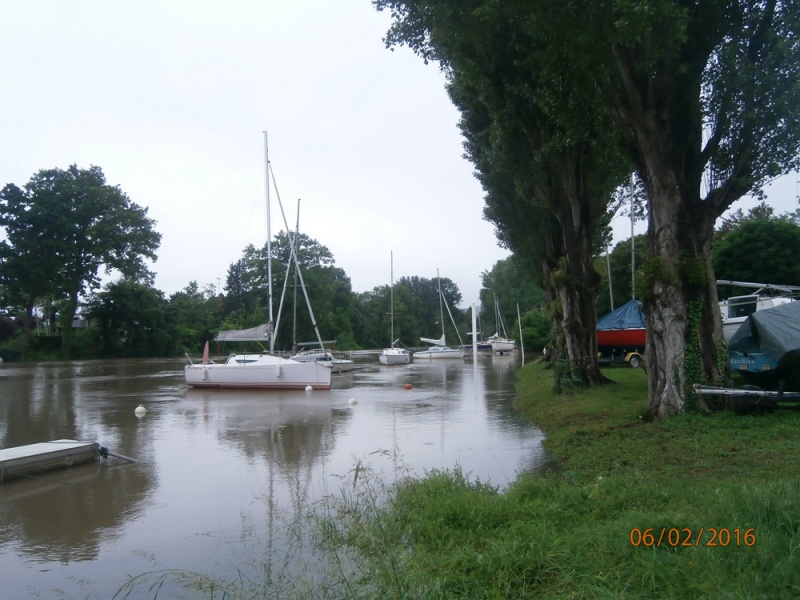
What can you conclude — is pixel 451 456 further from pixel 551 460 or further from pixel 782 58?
pixel 782 58

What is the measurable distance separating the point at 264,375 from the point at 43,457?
1656 centimetres

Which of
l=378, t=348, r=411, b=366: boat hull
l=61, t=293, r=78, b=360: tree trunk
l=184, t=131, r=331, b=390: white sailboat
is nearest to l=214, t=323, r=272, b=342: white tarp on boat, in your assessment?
l=378, t=348, r=411, b=366: boat hull

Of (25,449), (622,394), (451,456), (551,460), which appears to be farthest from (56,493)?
(622,394)

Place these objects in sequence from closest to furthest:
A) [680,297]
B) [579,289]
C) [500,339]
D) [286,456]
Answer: [680,297], [286,456], [579,289], [500,339]

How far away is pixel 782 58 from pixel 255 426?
1346cm

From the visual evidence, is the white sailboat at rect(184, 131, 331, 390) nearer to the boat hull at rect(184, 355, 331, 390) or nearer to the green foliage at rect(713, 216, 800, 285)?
the boat hull at rect(184, 355, 331, 390)

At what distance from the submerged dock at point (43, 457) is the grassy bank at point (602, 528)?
17.0 ft

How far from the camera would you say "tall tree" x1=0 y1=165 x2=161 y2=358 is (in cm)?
5172

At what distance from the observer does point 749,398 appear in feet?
36.8

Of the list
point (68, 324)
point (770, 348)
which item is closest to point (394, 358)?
point (68, 324)

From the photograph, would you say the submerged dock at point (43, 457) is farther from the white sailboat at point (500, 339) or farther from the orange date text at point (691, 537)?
the white sailboat at point (500, 339)

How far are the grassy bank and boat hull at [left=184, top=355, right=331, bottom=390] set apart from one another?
17.5 meters

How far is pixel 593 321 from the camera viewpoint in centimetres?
1950

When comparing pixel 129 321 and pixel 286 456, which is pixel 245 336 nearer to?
pixel 129 321
